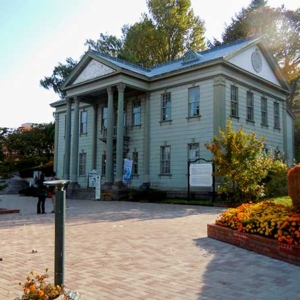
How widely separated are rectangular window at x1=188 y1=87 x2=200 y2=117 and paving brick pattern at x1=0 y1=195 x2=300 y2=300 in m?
15.3

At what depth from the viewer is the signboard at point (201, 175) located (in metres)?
20.6

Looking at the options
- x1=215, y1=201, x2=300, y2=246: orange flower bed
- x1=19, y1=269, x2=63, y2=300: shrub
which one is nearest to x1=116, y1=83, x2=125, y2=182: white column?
x1=215, y1=201, x2=300, y2=246: orange flower bed

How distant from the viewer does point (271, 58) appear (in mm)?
28062

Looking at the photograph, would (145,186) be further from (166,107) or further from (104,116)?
(104,116)

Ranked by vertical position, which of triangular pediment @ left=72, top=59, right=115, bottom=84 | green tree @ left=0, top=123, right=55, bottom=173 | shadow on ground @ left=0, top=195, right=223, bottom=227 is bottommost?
shadow on ground @ left=0, top=195, right=223, bottom=227

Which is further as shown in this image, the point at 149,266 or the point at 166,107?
the point at 166,107

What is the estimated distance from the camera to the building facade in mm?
24250

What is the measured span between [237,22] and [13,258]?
43425mm

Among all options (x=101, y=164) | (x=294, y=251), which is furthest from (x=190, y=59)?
(x=294, y=251)

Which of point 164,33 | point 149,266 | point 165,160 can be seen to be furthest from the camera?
point 164,33

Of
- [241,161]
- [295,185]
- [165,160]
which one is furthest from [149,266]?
[165,160]

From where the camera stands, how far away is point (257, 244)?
7531mm

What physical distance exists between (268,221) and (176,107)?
18.9 m

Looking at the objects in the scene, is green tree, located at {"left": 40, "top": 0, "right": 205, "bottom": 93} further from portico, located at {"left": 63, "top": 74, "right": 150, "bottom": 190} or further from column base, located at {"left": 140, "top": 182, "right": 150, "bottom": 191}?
column base, located at {"left": 140, "top": 182, "right": 150, "bottom": 191}
